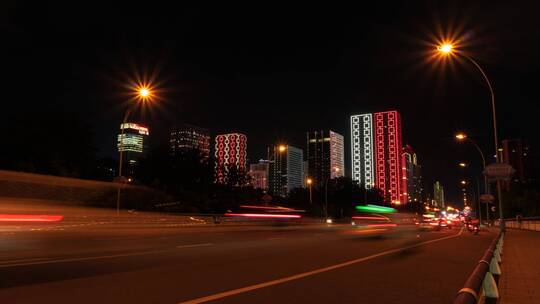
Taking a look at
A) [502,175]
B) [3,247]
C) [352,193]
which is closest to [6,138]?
[3,247]

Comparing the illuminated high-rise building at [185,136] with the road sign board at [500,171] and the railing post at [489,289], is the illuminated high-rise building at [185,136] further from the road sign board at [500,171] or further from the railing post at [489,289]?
the railing post at [489,289]

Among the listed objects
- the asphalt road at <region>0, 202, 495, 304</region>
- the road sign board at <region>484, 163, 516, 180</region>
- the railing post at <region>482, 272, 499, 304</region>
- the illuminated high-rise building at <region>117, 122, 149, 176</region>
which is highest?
the illuminated high-rise building at <region>117, 122, 149, 176</region>

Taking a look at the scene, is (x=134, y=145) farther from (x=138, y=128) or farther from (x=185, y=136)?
(x=185, y=136)

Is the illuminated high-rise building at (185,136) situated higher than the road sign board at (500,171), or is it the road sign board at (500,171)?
the illuminated high-rise building at (185,136)

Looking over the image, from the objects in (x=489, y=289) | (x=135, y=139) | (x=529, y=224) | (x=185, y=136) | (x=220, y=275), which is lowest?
(x=220, y=275)

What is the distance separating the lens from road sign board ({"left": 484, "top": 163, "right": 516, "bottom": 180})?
956 inches

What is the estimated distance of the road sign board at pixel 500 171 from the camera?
24281 millimetres

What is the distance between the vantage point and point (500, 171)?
24.4 m

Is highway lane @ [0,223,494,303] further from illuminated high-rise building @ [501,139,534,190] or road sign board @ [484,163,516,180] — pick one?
illuminated high-rise building @ [501,139,534,190]

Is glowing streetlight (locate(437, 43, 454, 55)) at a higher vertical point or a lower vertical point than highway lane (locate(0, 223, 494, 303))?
higher

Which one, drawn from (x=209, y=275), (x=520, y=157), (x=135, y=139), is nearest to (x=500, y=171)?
(x=209, y=275)

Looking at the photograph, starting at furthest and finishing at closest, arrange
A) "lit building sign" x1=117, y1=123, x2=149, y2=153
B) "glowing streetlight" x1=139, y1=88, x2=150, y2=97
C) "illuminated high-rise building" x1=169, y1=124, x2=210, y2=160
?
"illuminated high-rise building" x1=169, y1=124, x2=210, y2=160, "lit building sign" x1=117, y1=123, x2=149, y2=153, "glowing streetlight" x1=139, y1=88, x2=150, y2=97

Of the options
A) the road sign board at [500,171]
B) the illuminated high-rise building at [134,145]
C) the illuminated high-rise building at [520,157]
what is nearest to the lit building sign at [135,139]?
the illuminated high-rise building at [134,145]

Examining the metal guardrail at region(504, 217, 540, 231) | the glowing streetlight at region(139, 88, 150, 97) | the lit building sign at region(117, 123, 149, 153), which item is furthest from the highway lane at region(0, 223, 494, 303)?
the lit building sign at region(117, 123, 149, 153)
